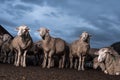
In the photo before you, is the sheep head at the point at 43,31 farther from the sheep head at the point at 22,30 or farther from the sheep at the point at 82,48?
the sheep at the point at 82,48

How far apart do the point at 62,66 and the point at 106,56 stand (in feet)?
10.4

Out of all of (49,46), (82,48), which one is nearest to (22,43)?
(49,46)

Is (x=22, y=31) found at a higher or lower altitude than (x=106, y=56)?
higher

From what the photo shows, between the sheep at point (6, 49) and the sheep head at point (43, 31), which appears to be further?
the sheep at point (6, 49)

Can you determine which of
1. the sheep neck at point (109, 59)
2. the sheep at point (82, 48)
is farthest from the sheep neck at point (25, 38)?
the sheep neck at point (109, 59)

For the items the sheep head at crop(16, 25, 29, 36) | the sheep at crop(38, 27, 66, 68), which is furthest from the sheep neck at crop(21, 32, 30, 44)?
the sheep at crop(38, 27, 66, 68)

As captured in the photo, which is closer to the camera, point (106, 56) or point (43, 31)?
point (106, 56)

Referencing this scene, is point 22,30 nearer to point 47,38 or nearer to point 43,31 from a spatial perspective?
point 43,31

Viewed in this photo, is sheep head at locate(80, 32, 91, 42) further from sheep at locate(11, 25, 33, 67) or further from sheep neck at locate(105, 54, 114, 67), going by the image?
sheep at locate(11, 25, 33, 67)

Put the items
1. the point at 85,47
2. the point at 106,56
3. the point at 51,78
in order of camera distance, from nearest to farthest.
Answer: the point at 51,78 → the point at 106,56 → the point at 85,47

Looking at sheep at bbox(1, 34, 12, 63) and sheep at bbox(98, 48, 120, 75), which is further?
sheep at bbox(1, 34, 12, 63)

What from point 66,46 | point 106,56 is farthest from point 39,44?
point 106,56

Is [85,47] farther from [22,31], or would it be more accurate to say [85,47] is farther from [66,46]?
[22,31]

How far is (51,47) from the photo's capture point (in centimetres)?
1884
